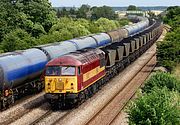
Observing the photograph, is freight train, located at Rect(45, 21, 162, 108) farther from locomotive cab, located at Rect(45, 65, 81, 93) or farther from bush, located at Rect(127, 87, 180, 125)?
bush, located at Rect(127, 87, 180, 125)

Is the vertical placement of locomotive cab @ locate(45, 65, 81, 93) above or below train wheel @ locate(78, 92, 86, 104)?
above

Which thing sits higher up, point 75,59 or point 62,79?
point 75,59

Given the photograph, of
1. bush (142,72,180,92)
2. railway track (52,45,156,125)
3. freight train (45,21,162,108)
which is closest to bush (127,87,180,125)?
railway track (52,45,156,125)

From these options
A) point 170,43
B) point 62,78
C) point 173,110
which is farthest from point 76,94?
point 170,43

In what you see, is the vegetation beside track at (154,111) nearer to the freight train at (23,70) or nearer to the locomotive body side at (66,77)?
the locomotive body side at (66,77)

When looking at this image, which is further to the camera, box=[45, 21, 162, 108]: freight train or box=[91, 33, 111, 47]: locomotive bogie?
box=[91, 33, 111, 47]: locomotive bogie

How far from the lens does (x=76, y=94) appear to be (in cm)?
2609

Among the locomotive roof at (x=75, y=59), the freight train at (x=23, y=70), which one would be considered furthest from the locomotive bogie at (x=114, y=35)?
the locomotive roof at (x=75, y=59)

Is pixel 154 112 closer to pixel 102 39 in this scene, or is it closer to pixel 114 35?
pixel 102 39

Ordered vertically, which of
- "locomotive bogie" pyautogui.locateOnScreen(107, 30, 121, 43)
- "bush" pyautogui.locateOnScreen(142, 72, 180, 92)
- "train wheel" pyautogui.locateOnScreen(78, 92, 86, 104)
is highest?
"locomotive bogie" pyautogui.locateOnScreen(107, 30, 121, 43)

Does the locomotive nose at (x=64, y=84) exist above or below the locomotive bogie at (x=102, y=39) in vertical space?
below

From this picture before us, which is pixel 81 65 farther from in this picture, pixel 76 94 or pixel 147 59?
pixel 147 59

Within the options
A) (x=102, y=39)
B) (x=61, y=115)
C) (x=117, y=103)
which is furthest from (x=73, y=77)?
(x=102, y=39)

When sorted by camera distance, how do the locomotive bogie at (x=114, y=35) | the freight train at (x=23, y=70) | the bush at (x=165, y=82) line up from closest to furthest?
the freight train at (x=23, y=70), the bush at (x=165, y=82), the locomotive bogie at (x=114, y=35)
